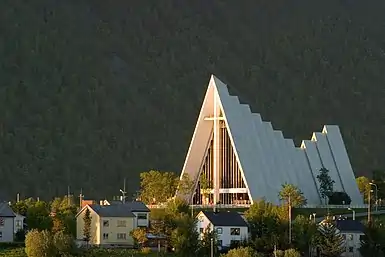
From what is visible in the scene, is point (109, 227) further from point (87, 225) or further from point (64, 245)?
point (64, 245)

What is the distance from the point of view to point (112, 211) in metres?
57.4

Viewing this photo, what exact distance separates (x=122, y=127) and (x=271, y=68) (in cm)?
4065

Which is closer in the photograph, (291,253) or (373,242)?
(291,253)

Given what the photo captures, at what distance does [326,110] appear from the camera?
168625 mm

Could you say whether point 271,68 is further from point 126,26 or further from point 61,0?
point 61,0

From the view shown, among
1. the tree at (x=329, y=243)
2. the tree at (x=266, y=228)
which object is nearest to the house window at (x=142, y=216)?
the tree at (x=266, y=228)

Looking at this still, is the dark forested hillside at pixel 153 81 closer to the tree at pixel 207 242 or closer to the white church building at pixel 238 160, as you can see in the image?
the white church building at pixel 238 160

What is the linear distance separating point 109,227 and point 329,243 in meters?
11.2

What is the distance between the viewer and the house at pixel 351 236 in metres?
55.4

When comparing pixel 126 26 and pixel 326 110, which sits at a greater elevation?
pixel 126 26

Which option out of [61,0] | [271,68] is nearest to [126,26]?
[61,0]

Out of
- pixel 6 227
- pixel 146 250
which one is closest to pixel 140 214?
pixel 6 227

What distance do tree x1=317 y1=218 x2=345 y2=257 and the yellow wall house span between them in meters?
9.53

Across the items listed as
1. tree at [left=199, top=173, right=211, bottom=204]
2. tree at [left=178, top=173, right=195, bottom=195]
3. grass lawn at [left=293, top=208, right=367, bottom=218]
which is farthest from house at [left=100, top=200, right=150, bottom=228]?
tree at [left=199, top=173, right=211, bottom=204]
